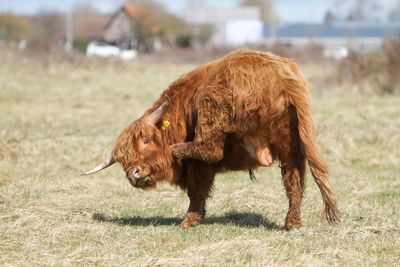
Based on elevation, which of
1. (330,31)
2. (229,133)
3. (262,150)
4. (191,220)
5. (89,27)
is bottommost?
(89,27)

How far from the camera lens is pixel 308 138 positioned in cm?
790

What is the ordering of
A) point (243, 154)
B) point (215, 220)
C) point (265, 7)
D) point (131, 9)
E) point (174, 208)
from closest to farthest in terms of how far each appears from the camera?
point (243, 154)
point (215, 220)
point (174, 208)
point (131, 9)
point (265, 7)

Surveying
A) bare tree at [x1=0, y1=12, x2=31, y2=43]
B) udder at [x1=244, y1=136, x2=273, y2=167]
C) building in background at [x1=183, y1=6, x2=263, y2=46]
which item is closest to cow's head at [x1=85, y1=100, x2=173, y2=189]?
udder at [x1=244, y1=136, x2=273, y2=167]

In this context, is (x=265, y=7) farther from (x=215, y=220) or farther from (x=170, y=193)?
(x=215, y=220)

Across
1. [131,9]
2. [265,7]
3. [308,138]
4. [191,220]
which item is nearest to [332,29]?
[131,9]

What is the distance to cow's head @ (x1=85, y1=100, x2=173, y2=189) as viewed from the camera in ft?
27.7

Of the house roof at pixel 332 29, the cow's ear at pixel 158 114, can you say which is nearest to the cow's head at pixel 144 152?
the cow's ear at pixel 158 114

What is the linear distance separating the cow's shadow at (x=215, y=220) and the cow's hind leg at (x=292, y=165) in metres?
0.41

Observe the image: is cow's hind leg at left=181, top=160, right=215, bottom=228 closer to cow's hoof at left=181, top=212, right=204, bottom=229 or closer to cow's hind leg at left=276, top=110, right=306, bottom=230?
cow's hoof at left=181, top=212, right=204, bottom=229

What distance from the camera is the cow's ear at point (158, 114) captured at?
27.9 feet

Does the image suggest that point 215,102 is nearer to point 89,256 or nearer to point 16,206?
point 89,256

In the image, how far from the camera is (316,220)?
8938 mm

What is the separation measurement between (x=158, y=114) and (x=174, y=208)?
1.84 m

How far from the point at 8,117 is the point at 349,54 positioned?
13866 mm
